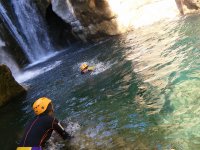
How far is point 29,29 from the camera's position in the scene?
26172 millimetres

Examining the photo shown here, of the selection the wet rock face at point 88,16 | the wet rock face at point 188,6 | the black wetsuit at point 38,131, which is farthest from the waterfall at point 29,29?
the black wetsuit at point 38,131

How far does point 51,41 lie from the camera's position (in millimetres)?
26406

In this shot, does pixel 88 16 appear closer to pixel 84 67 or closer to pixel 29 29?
pixel 29 29

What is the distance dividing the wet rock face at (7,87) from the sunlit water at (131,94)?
0.82m

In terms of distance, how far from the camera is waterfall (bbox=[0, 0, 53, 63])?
25688mm

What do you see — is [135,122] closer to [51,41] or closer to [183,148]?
[183,148]

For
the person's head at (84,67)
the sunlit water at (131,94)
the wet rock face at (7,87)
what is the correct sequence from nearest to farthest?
the sunlit water at (131,94) → the person's head at (84,67) → the wet rock face at (7,87)

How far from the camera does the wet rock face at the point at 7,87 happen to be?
16.0 meters

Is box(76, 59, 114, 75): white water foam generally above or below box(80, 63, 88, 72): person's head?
below

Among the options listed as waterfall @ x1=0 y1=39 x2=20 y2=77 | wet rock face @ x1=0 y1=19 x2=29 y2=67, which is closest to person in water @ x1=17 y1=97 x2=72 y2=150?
waterfall @ x1=0 y1=39 x2=20 y2=77

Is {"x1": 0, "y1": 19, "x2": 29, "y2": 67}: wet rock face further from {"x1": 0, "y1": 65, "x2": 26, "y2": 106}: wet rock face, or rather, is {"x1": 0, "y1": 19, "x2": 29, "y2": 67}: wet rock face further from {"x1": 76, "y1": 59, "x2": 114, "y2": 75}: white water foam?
{"x1": 76, "y1": 59, "x2": 114, "y2": 75}: white water foam

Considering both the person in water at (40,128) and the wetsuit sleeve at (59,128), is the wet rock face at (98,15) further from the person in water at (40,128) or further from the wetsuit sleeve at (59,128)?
the person in water at (40,128)

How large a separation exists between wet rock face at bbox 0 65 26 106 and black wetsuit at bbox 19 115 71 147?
9.60 meters

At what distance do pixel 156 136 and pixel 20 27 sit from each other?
2127 cm
